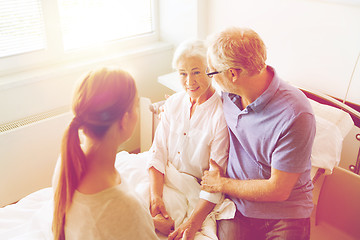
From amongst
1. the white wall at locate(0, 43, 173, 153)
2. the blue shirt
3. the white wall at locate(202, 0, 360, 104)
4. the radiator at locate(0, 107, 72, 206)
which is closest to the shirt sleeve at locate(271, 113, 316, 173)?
the blue shirt

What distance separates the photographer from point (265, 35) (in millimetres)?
2141

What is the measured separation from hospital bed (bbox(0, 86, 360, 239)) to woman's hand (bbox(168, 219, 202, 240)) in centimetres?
53

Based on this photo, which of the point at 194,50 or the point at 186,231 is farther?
the point at 194,50

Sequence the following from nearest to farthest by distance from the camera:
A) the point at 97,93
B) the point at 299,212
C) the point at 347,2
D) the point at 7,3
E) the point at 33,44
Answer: the point at 97,93, the point at 299,212, the point at 347,2, the point at 7,3, the point at 33,44

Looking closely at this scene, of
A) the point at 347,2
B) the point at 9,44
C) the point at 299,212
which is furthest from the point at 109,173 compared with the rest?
the point at 9,44

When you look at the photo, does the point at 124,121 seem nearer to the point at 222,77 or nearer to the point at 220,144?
the point at 222,77

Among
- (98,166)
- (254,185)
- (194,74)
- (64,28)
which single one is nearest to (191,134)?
(194,74)

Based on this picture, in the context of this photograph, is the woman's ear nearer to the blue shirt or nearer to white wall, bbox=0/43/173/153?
the blue shirt

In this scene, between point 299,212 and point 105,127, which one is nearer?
point 105,127

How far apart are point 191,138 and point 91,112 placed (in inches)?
31.9

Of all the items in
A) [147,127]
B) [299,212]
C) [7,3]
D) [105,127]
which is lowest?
[147,127]

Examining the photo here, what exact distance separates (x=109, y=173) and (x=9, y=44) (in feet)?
5.14

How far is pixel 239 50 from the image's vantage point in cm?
137

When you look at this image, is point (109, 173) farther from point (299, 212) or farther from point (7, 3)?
point (7, 3)
